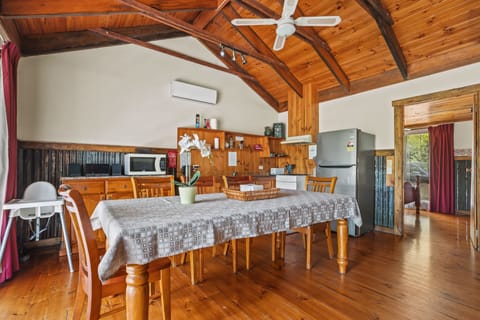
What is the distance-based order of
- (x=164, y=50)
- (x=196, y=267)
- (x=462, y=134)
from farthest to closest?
(x=462, y=134)
(x=164, y=50)
(x=196, y=267)

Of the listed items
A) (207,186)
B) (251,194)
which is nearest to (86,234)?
(251,194)

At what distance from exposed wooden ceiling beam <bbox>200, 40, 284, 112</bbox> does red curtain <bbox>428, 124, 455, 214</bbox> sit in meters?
4.01

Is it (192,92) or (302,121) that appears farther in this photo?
(302,121)

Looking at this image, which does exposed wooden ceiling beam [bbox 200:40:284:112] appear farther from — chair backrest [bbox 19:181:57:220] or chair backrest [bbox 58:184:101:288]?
chair backrest [bbox 58:184:101:288]

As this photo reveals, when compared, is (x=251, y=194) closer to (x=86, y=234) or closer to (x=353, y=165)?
(x=86, y=234)

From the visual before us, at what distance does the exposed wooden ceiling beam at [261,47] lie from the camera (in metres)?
3.70

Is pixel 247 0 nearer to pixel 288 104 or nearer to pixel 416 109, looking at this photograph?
pixel 288 104

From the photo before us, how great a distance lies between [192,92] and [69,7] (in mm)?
2050

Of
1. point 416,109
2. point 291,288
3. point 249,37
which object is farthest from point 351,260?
point 416,109

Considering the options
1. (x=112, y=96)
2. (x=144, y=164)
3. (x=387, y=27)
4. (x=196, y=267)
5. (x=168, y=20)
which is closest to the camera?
(x=196, y=267)

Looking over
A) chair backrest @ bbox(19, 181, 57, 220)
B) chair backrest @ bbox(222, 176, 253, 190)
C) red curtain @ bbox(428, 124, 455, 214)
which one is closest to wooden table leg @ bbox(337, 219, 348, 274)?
chair backrest @ bbox(222, 176, 253, 190)

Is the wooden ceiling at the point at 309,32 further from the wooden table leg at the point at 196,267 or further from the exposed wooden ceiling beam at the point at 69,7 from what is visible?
the wooden table leg at the point at 196,267

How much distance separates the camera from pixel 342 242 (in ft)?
7.07

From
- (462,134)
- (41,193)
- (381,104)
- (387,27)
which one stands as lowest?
(41,193)
